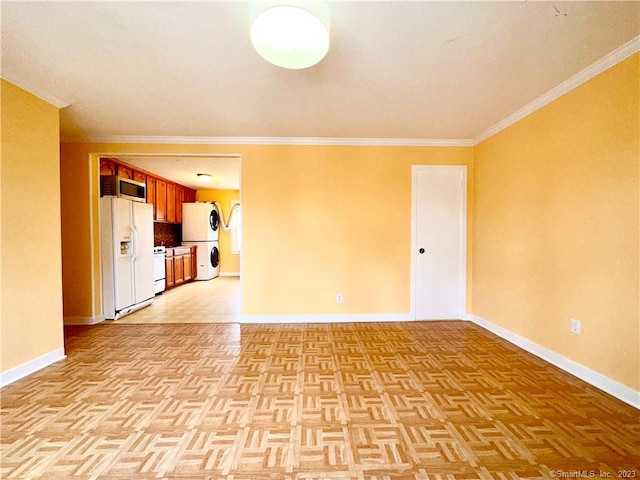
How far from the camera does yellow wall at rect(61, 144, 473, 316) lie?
371 centimetres

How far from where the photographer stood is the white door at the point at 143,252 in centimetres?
426

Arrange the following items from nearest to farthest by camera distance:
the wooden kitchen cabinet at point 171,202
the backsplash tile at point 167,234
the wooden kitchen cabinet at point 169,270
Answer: the wooden kitchen cabinet at point 169,270 → the backsplash tile at point 167,234 → the wooden kitchen cabinet at point 171,202

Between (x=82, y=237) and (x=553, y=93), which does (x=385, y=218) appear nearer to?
(x=553, y=93)

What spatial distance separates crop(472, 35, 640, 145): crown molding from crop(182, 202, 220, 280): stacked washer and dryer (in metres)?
6.42

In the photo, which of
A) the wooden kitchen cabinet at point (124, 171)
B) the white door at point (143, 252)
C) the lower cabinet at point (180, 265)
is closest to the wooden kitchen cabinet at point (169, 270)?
the lower cabinet at point (180, 265)

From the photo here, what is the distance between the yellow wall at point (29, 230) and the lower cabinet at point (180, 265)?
Answer: 3409 mm

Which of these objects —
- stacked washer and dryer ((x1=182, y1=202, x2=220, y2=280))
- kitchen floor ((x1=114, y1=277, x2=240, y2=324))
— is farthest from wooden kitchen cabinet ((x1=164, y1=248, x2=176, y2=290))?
stacked washer and dryer ((x1=182, y1=202, x2=220, y2=280))

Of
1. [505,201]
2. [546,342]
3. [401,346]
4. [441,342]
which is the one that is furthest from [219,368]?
[505,201]

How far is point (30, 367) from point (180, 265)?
425 cm

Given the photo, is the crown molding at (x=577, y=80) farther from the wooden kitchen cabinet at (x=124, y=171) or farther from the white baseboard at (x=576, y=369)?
the wooden kitchen cabinet at (x=124, y=171)

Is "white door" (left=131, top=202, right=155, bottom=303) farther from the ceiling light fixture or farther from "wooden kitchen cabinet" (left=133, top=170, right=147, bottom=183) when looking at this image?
the ceiling light fixture

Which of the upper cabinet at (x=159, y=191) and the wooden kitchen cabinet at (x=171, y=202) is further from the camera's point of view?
the wooden kitchen cabinet at (x=171, y=202)

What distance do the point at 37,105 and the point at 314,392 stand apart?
11.2ft

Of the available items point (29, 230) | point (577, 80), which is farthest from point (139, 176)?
point (577, 80)
